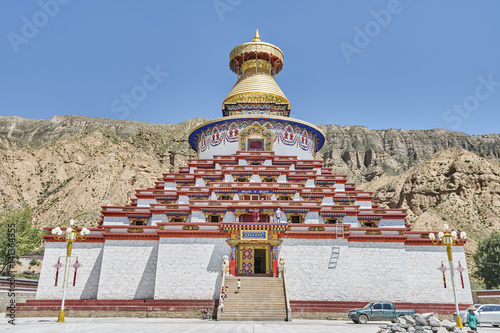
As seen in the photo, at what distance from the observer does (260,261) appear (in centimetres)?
2625

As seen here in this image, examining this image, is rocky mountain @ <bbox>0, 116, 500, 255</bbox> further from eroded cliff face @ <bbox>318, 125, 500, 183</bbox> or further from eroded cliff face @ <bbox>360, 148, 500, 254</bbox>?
eroded cliff face @ <bbox>318, 125, 500, 183</bbox>

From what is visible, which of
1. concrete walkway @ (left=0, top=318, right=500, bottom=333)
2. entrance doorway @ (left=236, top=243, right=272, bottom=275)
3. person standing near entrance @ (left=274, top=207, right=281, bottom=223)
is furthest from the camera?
person standing near entrance @ (left=274, top=207, right=281, bottom=223)

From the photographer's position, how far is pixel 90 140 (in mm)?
89375

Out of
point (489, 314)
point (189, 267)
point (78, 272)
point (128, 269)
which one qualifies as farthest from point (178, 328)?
point (489, 314)

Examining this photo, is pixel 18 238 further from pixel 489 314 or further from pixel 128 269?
pixel 489 314

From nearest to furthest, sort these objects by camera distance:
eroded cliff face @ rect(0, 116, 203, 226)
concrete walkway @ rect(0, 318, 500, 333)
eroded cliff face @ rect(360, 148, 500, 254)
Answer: concrete walkway @ rect(0, 318, 500, 333)
eroded cliff face @ rect(360, 148, 500, 254)
eroded cliff face @ rect(0, 116, 203, 226)

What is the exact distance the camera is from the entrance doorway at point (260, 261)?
2495cm

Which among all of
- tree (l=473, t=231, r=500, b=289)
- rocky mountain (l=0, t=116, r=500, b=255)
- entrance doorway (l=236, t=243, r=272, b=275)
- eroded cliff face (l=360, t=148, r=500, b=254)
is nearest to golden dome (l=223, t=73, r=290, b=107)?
entrance doorway (l=236, t=243, r=272, b=275)

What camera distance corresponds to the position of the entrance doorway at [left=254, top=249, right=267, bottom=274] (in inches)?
982

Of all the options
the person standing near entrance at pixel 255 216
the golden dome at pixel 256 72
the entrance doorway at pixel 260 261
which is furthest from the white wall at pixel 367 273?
the golden dome at pixel 256 72

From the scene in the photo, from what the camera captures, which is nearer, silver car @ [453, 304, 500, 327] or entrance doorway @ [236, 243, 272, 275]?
silver car @ [453, 304, 500, 327]

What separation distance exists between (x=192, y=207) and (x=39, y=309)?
10.2 metres

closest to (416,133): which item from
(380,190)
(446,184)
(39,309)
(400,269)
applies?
(380,190)

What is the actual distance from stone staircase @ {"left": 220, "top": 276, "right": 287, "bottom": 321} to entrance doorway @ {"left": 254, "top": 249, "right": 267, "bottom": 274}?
2.50m
